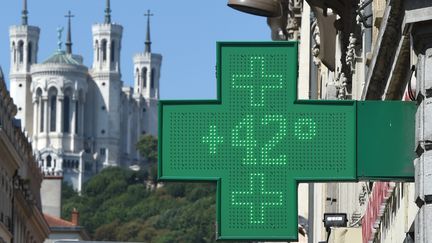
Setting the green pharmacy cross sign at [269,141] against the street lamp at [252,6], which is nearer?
the green pharmacy cross sign at [269,141]

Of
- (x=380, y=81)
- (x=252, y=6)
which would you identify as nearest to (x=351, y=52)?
(x=252, y=6)

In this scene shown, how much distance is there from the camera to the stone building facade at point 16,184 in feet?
209

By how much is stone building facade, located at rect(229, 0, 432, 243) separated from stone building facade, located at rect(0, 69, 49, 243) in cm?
3430

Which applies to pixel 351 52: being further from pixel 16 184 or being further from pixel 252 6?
pixel 16 184

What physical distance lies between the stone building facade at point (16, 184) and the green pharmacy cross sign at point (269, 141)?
4768cm

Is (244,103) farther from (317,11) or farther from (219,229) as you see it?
(317,11)

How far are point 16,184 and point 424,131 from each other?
190 feet

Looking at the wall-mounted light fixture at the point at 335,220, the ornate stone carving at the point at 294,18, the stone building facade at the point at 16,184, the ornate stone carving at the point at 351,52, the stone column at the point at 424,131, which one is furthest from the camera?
the stone building facade at the point at 16,184

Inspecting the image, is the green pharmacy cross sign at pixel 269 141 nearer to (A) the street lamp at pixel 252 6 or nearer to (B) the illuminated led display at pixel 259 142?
(B) the illuminated led display at pixel 259 142

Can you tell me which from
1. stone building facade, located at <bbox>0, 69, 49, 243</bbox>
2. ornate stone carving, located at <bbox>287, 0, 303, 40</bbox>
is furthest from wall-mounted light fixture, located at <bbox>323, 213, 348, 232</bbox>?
stone building facade, located at <bbox>0, 69, 49, 243</bbox>

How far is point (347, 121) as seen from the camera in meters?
11.6

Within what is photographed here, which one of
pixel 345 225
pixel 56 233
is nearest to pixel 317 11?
pixel 345 225

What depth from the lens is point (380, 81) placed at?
49.0ft

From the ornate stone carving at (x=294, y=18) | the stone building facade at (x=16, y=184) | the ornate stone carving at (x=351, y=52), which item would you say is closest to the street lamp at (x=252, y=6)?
the ornate stone carving at (x=351, y=52)
